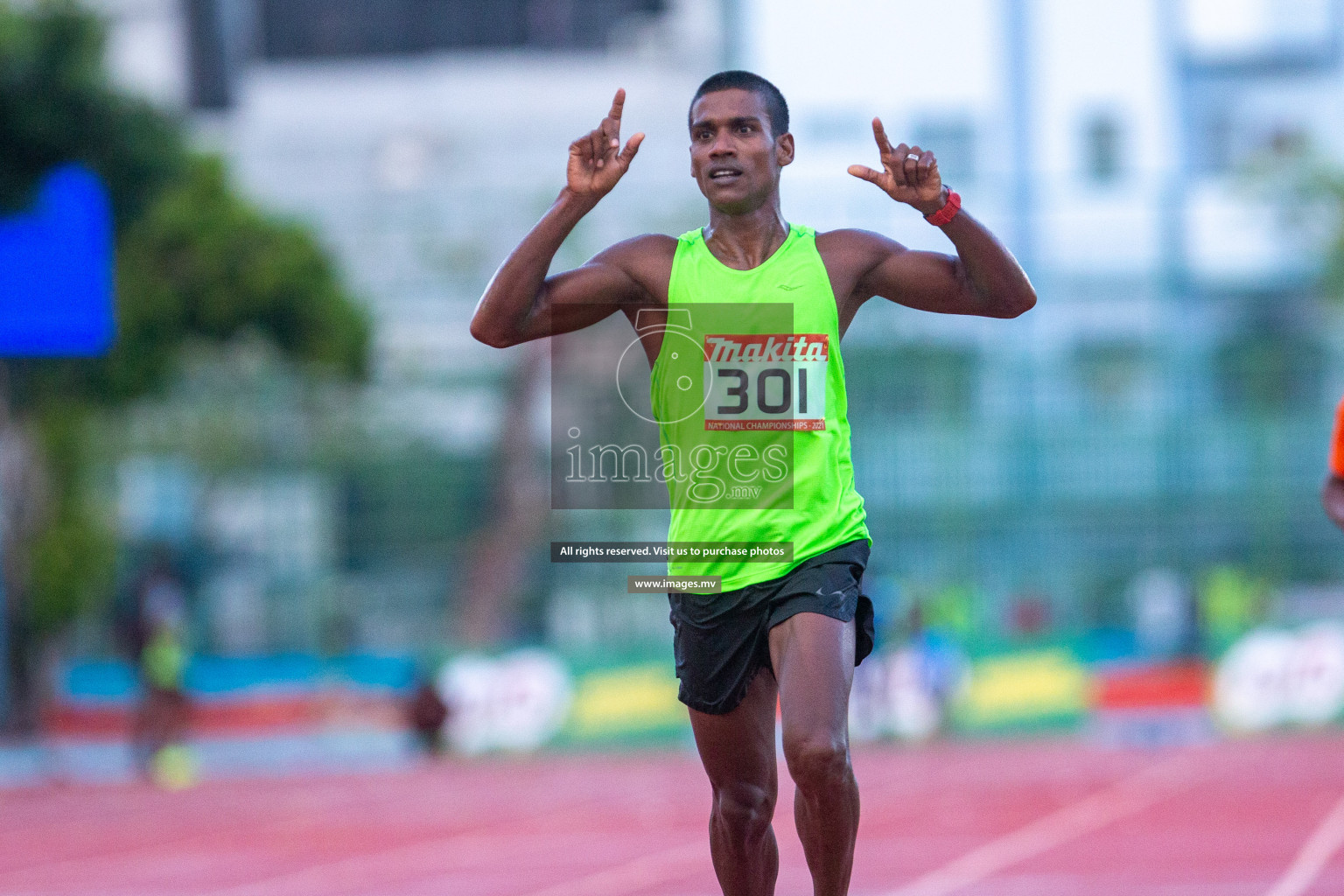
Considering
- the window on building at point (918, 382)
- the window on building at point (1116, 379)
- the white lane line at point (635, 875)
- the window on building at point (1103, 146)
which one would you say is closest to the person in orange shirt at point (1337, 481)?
the white lane line at point (635, 875)

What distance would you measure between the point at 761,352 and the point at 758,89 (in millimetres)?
614

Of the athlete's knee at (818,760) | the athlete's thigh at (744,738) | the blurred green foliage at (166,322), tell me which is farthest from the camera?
the blurred green foliage at (166,322)

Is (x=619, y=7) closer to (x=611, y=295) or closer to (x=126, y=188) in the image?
(x=126, y=188)

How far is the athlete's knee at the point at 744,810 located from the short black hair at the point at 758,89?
157 cm

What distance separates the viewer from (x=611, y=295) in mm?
4520

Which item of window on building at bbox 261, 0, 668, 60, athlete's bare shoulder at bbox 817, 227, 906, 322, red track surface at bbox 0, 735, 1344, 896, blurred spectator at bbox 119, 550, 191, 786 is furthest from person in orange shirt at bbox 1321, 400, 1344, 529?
window on building at bbox 261, 0, 668, 60

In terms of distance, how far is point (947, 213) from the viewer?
14.1 feet

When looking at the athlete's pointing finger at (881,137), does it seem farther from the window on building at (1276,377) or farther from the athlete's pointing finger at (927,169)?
the window on building at (1276,377)

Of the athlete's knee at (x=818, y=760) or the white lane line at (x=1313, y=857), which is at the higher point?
the athlete's knee at (x=818, y=760)

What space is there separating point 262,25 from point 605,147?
125 feet

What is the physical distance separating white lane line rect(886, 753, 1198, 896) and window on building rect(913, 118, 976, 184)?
2321 cm

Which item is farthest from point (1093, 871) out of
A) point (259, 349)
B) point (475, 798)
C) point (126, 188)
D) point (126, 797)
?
point (259, 349)

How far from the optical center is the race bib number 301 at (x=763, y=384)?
14.6 feet

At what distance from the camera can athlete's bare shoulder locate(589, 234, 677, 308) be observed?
4.51 metres
